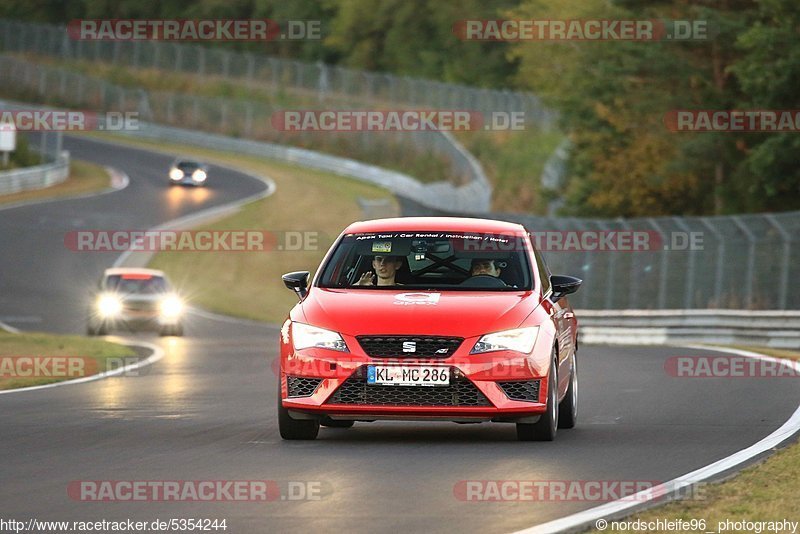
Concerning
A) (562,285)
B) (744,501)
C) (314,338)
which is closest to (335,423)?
(314,338)

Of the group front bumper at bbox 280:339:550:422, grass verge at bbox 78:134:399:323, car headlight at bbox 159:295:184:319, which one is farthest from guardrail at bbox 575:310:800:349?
front bumper at bbox 280:339:550:422

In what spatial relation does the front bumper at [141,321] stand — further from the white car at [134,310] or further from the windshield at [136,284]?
the windshield at [136,284]

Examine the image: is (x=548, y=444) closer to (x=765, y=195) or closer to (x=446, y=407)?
(x=446, y=407)

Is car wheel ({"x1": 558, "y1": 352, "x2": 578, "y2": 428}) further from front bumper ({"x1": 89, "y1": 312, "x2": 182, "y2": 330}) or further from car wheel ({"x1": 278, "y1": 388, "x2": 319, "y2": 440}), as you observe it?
front bumper ({"x1": 89, "y1": 312, "x2": 182, "y2": 330})

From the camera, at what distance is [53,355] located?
81.3ft

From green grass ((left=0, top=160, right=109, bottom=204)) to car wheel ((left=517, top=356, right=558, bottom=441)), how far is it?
5553 centimetres

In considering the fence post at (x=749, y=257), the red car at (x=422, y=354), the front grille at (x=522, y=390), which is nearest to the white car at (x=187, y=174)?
the fence post at (x=749, y=257)

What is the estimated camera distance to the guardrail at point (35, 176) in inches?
2712

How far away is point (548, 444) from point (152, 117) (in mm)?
89259

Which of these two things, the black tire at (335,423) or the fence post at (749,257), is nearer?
the black tire at (335,423)

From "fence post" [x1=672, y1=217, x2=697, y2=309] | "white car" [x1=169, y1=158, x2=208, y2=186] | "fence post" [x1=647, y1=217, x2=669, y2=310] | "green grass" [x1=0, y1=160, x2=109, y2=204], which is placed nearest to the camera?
"fence post" [x1=672, y1=217, x2=697, y2=309]

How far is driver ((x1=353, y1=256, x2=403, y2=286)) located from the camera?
13.0 meters

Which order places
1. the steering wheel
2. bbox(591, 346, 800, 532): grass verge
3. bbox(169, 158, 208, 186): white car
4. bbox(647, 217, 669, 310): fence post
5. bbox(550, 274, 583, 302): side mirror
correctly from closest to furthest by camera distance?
bbox(591, 346, 800, 532): grass verge, the steering wheel, bbox(550, 274, 583, 302): side mirror, bbox(647, 217, 669, 310): fence post, bbox(169, 158, 208, 186): white car

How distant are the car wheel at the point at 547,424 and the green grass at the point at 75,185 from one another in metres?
55.5
